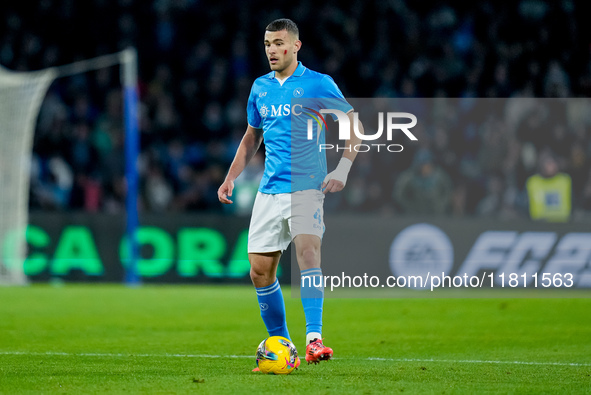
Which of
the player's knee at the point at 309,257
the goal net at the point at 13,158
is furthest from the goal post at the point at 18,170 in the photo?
the player's knee at the point at 309,257

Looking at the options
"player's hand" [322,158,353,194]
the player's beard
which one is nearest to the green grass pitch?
"player's hand" [322,158,353,194]

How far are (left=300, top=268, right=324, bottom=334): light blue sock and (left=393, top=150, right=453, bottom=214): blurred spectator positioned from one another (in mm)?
7680

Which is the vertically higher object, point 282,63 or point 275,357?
point 282,63

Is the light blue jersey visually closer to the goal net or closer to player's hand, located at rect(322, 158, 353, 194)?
player's hand, located at rect(322, 158, 353, 194)

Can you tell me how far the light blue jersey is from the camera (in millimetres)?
5785

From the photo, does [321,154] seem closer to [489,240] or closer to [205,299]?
[205,299]

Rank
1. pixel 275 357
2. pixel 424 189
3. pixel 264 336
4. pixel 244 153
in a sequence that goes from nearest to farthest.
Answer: pixel 275 357 → pixel 244 153 → pixel 264 336 → pixel 424 189

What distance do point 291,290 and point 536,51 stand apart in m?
7.40

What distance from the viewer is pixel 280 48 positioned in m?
5.83

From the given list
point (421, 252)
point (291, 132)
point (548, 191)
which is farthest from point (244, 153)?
point (548, 191)

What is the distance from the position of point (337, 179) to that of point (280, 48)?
0.86 m

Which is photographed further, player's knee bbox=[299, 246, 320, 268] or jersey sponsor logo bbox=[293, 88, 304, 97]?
jersey sponsor logo bbox=[293, 88, 304, 97]

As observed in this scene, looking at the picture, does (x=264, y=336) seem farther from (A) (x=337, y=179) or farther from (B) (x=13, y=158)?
(B) (x=13, y=158)

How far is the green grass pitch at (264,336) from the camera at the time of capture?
5266mm
